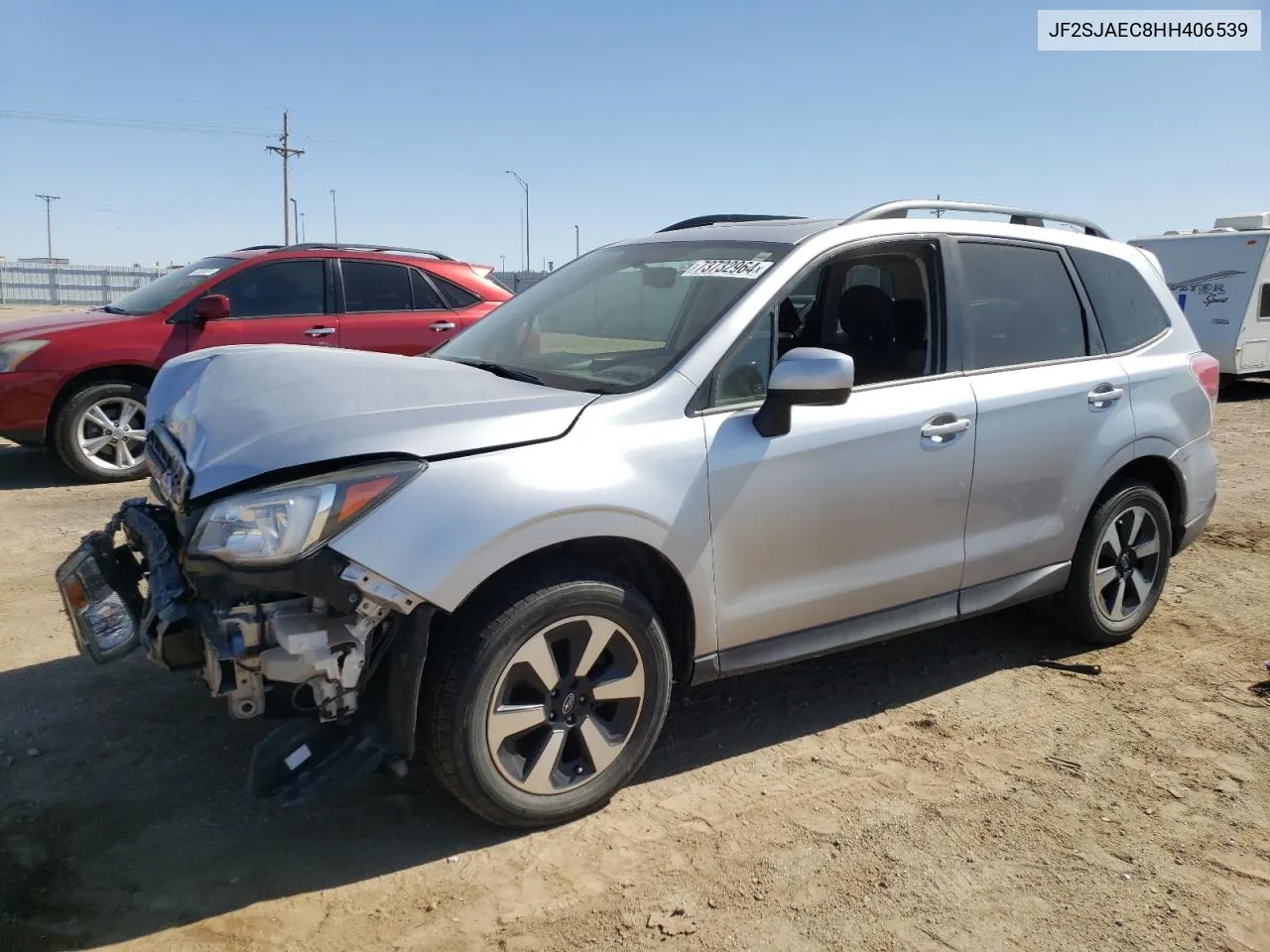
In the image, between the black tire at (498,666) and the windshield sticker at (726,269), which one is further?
the windshield sticker at (726,269)

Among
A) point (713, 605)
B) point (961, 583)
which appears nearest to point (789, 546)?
point (713, 605)

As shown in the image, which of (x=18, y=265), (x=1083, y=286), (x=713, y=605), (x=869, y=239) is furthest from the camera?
(x=18, y=265)

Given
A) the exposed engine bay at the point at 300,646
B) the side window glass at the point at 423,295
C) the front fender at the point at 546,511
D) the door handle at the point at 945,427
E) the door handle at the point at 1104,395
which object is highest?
the side window glass at the point at 423,295

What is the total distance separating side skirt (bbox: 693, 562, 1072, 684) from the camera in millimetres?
3350

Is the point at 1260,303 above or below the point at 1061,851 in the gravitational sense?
above

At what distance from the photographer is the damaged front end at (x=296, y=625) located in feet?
8.47

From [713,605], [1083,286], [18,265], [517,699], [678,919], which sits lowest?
[678,919]

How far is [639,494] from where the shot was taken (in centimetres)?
300

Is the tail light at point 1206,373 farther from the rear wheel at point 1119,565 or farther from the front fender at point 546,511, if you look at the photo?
the front fender at point 546,511

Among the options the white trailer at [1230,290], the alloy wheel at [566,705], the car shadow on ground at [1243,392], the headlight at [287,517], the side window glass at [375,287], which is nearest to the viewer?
the headlight at [287,517]

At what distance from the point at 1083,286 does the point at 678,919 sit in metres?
3.23

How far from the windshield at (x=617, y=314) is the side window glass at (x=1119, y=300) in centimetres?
172

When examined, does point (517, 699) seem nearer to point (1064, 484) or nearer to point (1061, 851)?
point (1061, 851)

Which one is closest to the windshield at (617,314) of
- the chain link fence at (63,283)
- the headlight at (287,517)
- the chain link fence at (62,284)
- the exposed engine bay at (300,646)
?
the headlight at (287,517)
